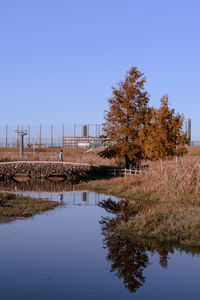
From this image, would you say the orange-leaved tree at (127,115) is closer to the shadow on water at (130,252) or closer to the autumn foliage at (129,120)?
the autumn foliage at (129,120)

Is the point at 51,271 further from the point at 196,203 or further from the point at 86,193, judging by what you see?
the point at 86,193

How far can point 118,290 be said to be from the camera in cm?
1079

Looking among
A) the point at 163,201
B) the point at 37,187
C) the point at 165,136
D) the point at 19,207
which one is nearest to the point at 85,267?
the point at 19,207

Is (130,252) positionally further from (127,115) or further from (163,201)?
(127,115)

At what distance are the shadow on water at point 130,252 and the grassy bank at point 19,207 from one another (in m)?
4.88

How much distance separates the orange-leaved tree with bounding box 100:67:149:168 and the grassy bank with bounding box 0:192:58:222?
16059 millimetres

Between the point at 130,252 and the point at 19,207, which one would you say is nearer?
the point at 130,252

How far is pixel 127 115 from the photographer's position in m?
42.1

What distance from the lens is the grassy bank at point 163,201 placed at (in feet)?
53.4

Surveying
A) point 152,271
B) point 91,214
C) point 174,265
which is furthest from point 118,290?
point 91,214

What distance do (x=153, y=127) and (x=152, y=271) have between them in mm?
26495

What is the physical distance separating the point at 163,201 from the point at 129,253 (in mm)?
11348

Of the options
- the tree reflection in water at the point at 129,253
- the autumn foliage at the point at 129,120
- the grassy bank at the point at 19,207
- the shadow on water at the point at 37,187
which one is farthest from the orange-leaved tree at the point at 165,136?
the tree reflection in water at the point at 129,253

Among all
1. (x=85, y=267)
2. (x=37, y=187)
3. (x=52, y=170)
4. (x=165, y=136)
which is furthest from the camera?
(x=52, y=170)
